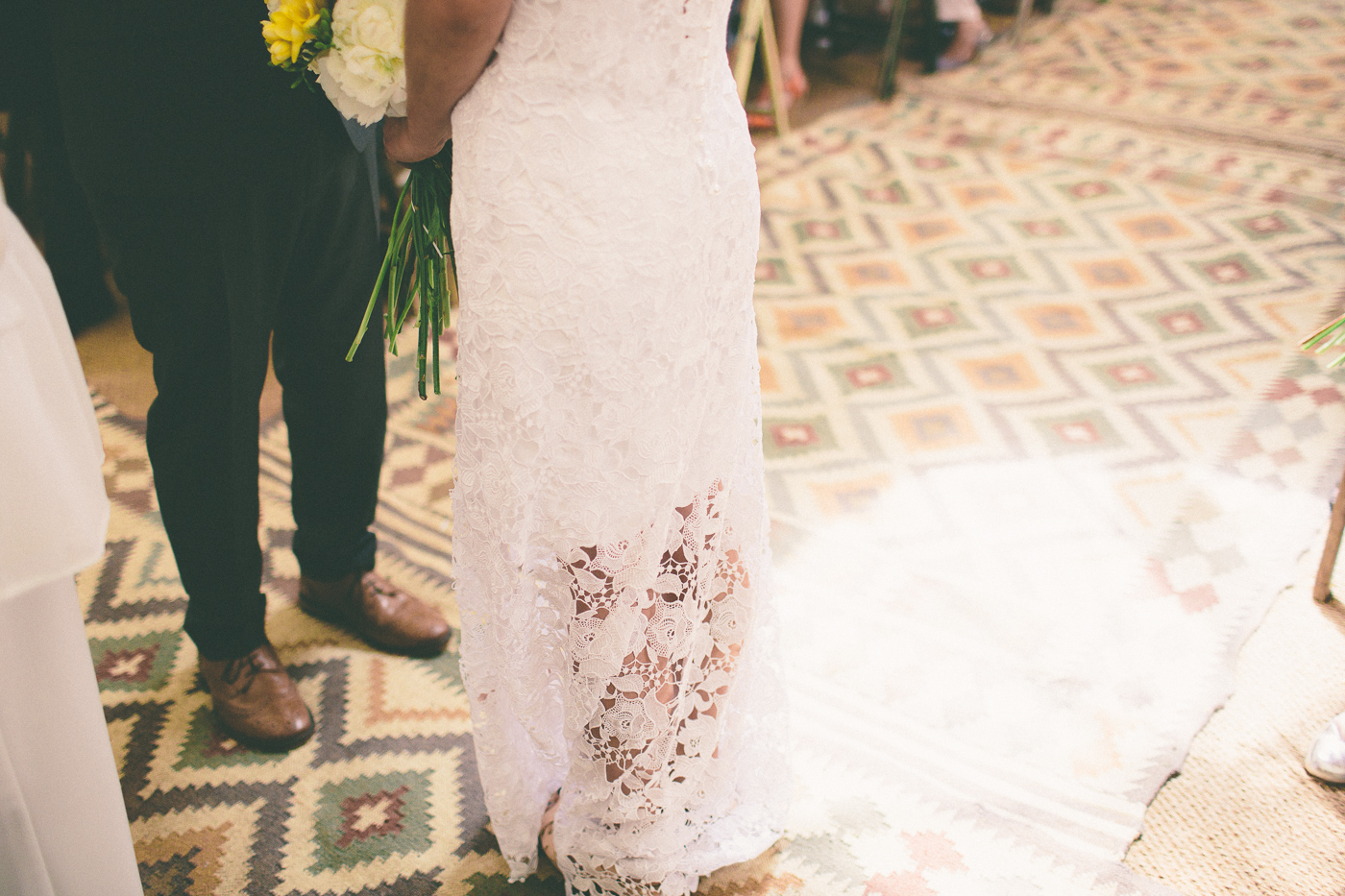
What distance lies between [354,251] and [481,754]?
2.52ft

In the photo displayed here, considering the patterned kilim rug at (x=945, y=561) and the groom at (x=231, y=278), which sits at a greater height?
the groom at (x=231, y=278)

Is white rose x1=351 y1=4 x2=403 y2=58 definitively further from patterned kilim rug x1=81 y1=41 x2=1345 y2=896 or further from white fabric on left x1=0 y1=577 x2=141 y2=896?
patterned kilim rug x1=81 y1=41 x2=1345 y2=896

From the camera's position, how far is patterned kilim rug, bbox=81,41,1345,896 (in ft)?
4.37

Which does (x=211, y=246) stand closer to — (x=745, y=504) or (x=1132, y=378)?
(x=745, y=504)

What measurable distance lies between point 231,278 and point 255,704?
725 millimetres

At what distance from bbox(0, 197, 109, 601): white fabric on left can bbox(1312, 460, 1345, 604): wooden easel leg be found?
1.96 metres

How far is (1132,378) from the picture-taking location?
243 cm

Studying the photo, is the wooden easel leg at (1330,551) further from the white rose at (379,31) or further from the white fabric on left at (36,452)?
the white fabric on left at (36,452)

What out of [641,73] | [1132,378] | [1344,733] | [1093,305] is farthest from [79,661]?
[1093,305]

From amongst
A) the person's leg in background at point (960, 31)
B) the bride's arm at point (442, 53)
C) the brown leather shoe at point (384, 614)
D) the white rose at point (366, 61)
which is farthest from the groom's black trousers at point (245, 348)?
the person's leg in background at point (960, 31)

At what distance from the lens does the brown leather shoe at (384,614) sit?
1615mm

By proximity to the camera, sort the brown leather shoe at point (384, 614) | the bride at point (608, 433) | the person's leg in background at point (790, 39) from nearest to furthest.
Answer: the bride at point (608, 433)
the brown leather shoe at point (384, 614)
the person's leg in background at point (790, 39)

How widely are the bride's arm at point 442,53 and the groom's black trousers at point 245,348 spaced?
1.14 ft

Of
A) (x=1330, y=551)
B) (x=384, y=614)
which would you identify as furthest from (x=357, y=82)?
(x=1330, y=551)
